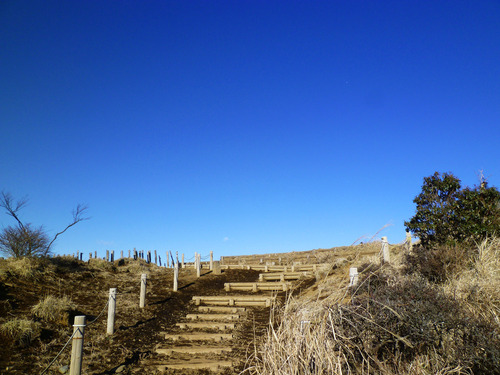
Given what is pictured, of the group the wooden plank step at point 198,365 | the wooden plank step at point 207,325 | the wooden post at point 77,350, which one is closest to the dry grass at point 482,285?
the wooden plank step at point 198,365

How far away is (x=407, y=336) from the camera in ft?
15.4

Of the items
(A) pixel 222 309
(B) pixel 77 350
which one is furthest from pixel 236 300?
(B) pixel 77 350

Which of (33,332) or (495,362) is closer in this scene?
(495,362)

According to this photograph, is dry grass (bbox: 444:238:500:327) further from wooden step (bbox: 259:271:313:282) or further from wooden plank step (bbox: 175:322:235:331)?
wooden step (bbox: 259:271:313:282)

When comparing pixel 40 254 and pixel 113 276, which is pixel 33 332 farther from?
pixel 40 254

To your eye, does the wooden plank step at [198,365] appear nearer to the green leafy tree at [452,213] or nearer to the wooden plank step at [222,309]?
the wooden plank step at [222,309]

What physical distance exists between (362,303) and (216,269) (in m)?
13.9

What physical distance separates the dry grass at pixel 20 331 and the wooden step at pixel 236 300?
5.65 m

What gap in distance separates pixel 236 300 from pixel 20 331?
6553mm

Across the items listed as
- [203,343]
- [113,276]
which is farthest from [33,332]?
[113,276]

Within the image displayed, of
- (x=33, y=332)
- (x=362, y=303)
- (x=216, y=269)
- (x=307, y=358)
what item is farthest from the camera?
(x=216, y=269)

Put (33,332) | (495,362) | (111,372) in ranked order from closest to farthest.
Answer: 1. (495,362)
2. (111,372)
3. (33,332)

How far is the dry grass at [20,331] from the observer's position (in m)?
8.12

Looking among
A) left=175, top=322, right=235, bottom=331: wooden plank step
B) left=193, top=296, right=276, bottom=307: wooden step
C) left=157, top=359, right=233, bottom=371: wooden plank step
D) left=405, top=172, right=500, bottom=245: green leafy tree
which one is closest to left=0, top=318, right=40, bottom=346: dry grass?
left=157, top=359, right=233, bottom=371: wooden plank step
